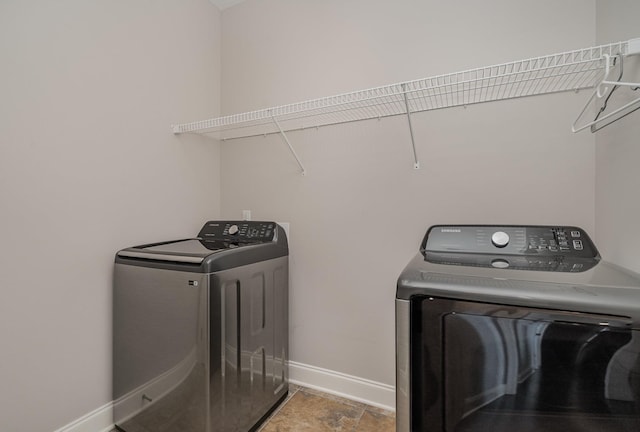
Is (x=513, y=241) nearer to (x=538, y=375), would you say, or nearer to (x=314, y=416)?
(x=538, y=375)

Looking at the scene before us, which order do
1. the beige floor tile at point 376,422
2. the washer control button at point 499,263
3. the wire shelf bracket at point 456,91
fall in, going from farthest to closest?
the beige floor tile at point 376,422, the wire shelf bracket at point 456,91, the washer control button at point 499,263

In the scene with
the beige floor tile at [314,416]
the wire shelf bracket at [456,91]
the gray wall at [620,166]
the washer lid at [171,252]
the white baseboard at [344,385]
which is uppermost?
the wire shelf bracket at [456,91]

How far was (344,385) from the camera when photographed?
1.72m

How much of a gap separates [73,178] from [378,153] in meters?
1.52

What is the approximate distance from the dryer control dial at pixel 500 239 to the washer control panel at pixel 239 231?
3.67 ft

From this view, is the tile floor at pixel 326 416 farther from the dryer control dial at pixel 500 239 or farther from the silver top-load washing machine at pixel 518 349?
the dryer control dial at pixel 500 239

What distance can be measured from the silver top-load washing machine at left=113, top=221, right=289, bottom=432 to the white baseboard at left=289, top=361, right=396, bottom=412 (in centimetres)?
28

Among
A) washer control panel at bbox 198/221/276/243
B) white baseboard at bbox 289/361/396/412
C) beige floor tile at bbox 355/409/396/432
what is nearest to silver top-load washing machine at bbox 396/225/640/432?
beige floor tile at bbox 355/409/396/432

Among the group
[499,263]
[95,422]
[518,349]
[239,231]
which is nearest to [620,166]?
[499,263]

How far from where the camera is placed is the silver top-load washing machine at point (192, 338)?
1.20m

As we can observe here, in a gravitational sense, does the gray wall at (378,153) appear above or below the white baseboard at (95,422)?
above

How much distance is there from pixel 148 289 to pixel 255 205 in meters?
0.89

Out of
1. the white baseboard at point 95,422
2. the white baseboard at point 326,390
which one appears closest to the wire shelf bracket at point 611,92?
the white baseboard at point 326,390

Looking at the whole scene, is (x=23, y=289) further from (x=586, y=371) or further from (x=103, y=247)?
(x=586, y=371)
